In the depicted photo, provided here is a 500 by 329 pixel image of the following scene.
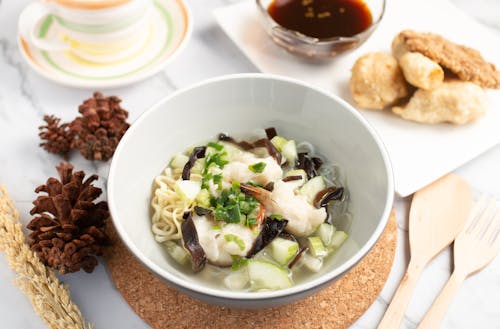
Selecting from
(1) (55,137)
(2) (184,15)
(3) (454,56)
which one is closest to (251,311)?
(1) (55,137)

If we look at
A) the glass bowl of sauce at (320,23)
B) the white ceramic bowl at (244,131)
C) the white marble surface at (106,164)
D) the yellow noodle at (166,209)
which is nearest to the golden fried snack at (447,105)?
the white marble surface at (106,164)

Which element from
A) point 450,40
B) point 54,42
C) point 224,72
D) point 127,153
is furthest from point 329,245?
point 54,42

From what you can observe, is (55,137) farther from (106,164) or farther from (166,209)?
(166,209)

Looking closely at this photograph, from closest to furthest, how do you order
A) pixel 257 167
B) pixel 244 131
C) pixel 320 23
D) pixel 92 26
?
pixel 257 167, pixel 244 131, pixel 92 26, pixel 320 23

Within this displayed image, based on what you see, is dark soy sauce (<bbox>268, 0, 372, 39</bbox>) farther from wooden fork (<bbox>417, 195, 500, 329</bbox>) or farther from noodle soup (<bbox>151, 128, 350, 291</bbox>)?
wooden fork (<bbox>417, 195, 500, 329</bbox>)

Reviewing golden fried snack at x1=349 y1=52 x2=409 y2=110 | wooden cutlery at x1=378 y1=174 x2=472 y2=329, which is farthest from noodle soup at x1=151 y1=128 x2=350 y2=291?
golden fried snack at x1=349 y1=52 x2=409 y2=110

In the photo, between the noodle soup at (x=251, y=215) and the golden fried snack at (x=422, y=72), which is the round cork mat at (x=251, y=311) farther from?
the golden fried snack at (x=422, y=72)
